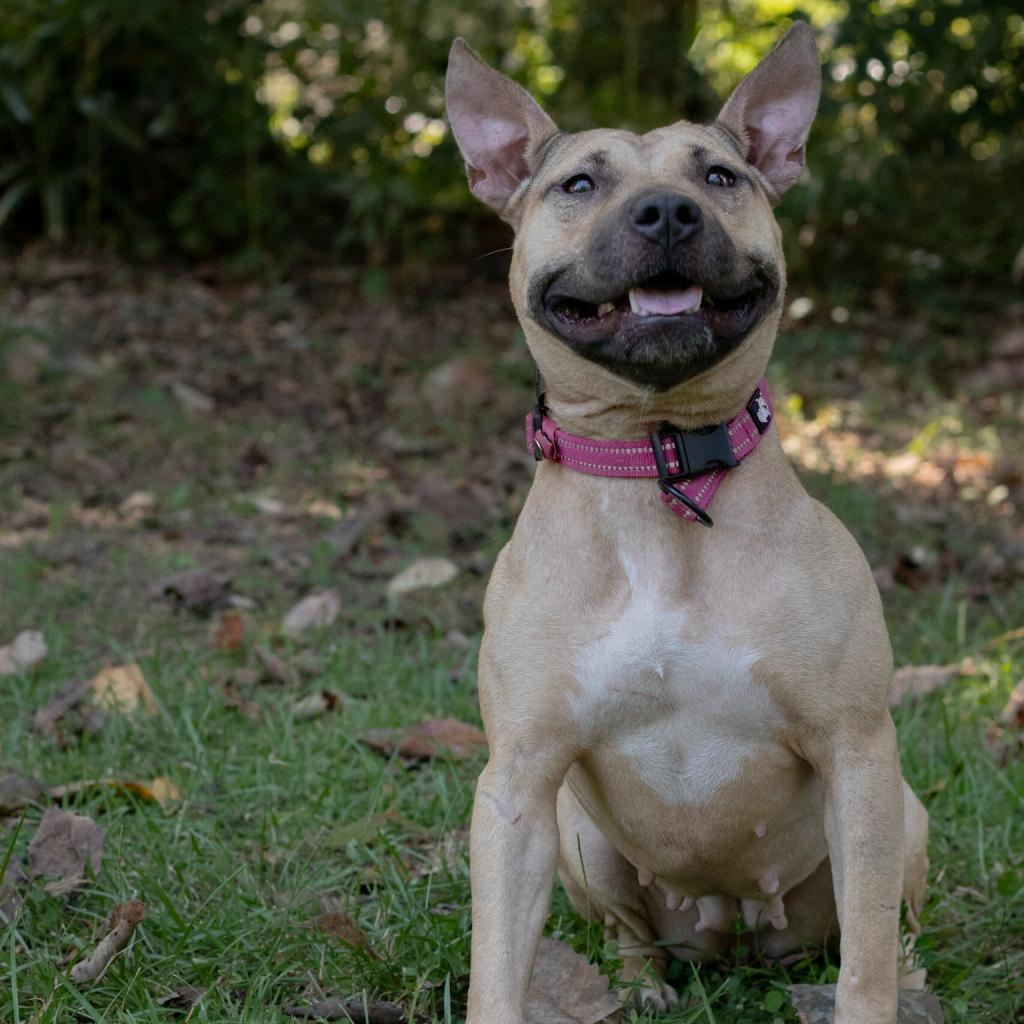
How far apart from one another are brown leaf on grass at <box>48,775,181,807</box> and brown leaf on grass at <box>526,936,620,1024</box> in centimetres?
119

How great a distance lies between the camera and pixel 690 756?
295 cm

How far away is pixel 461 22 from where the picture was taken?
364 inches

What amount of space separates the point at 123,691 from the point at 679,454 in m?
2.30

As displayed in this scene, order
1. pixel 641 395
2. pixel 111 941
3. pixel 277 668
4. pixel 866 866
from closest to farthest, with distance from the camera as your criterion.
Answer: pixel 866 866 < pixel 641 395 < pixel 111 941 < pixel 277 668

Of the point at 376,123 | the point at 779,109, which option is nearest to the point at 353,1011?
the point at 779,109

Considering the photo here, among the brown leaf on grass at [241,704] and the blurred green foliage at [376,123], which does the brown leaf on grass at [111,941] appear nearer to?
the brown leaf on grass at [241,704]

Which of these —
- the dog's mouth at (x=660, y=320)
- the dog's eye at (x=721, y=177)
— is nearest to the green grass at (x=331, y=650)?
the dog's mouth at (x=660, y=320)

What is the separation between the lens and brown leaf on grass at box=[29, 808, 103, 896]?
3473 mm

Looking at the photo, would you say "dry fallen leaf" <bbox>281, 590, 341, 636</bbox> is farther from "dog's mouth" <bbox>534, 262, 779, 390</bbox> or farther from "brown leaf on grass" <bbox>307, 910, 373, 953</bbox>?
"dog's mouth" <bbox>534, 262, 779, 390</bbox>

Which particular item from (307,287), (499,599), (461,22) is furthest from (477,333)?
A: (499,599)

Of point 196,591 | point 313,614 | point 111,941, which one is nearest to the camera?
point 111,941

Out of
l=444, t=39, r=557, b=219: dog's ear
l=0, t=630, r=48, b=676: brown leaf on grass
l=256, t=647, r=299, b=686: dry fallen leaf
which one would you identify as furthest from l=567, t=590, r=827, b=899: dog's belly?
l=0, t=630, r=48, b=676: brown leaf on grass

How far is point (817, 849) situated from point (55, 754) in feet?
7.25

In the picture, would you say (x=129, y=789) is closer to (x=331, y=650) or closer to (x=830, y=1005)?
(x=331, y=650)
